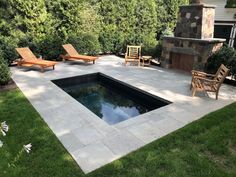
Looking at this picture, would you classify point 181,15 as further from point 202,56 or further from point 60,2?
point 60,2

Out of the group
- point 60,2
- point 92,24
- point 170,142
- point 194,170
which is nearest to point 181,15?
point 92,24

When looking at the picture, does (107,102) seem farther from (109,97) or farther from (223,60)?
(223,60)

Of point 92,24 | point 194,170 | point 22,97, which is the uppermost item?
point 92,24

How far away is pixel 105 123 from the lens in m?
5.00

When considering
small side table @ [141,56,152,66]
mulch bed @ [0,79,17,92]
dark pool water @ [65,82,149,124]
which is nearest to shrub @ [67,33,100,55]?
small side table @ [141,56,152,66]

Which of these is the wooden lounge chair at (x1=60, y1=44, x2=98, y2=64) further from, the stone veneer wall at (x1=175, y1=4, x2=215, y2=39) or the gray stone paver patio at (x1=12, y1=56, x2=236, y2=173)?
the stone veneer wall at (x1=175, y1=4, x2=215, y2=39)

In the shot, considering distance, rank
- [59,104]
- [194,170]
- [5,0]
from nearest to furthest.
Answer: [194,170] < [59,104] < [5,0]

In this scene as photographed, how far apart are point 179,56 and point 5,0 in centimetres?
838

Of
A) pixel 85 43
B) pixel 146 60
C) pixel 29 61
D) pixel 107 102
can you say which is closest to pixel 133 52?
pixel 146 60

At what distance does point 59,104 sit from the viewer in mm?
6012

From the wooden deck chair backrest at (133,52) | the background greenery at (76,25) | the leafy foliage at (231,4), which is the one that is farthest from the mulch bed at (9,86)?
the leafy foliage at (231,4)

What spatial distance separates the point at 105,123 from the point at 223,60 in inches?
219

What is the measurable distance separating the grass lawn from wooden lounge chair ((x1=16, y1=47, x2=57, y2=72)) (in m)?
4.33

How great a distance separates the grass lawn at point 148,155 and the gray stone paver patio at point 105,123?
197 mm
